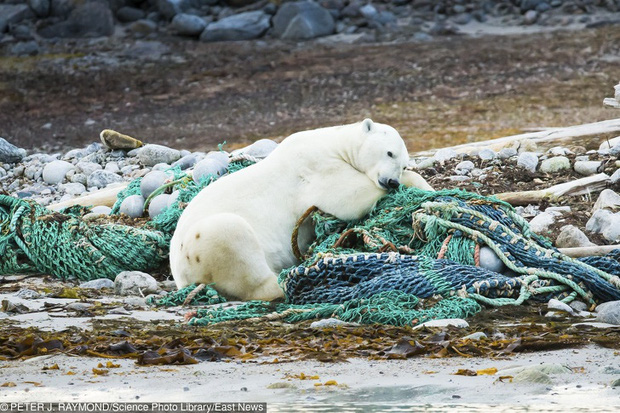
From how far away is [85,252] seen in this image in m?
7.42

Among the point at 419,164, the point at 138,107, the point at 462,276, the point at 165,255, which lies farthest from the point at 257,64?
the point at 462,276

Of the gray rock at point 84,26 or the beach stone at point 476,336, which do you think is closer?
the beach stone at point 476,336

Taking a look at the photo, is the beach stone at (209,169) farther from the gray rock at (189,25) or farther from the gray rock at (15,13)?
the gray rock at (15,13)

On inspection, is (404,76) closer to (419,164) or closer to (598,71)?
(598,71)

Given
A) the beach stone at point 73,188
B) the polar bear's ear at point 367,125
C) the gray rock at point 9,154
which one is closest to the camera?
the polar bear's ear at point 367,125

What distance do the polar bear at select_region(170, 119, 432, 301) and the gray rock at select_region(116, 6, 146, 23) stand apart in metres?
19.6

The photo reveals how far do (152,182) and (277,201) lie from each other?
2.31 metres

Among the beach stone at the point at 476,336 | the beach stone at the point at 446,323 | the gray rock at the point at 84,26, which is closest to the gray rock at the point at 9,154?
the beach stone at the point at 446,323

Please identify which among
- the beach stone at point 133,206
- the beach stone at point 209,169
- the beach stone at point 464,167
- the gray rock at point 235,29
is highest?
the beach stone at point 209,169

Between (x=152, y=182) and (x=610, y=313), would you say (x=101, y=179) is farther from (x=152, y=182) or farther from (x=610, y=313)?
(x=610, y=313)

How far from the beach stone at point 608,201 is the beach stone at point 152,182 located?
3.70 metres

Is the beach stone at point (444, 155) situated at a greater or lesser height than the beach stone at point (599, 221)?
lesser

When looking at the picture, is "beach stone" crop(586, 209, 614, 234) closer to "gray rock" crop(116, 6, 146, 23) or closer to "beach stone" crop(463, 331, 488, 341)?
"beach stone" crop(463, 331, 488, 341)

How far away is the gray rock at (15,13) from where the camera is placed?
25.5 metres
